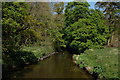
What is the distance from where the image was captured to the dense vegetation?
31.9ft

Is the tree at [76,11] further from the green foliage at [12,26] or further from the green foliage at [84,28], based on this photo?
the green foliage at [12,26]

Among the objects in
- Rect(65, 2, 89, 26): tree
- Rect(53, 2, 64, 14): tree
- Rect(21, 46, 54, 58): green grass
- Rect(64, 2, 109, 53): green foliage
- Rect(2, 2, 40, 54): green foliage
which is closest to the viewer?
Rect(2, 2, 40, 54): green foliage

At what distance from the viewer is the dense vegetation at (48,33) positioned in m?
9.72

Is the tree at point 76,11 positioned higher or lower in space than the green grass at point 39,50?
higher

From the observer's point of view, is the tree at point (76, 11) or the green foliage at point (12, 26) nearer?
the green foliage at point (12, 26)

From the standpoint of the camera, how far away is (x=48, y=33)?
24062 millimetres

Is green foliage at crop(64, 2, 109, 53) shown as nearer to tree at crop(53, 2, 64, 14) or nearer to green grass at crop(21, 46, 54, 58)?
green grass at crop(21, 46, 54, 58)

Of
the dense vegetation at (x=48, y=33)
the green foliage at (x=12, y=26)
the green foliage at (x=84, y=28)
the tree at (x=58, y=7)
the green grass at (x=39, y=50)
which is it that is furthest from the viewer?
the tree at (x=58, y=7)

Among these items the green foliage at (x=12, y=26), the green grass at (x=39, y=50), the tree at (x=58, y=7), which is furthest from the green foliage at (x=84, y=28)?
the tree at (x=58, y=7)

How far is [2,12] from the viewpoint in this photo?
9336 millimetres

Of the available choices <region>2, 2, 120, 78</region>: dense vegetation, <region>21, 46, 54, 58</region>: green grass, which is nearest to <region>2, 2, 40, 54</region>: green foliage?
<region>2, 2, 120, 78</region>: dense vegetation

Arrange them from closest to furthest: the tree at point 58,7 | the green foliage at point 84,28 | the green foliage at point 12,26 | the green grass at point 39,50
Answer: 1. the green foliage at point 12,26
2. the green grass at point 39,50
3. the green foliage at point 84,28
4. the tree at point 58,7

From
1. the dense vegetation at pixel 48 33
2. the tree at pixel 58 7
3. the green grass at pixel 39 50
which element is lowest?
the green grass at pixel 39 50

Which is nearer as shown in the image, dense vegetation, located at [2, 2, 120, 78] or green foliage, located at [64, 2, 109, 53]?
dense vegetation, located at [2, 2, 120, 78]
